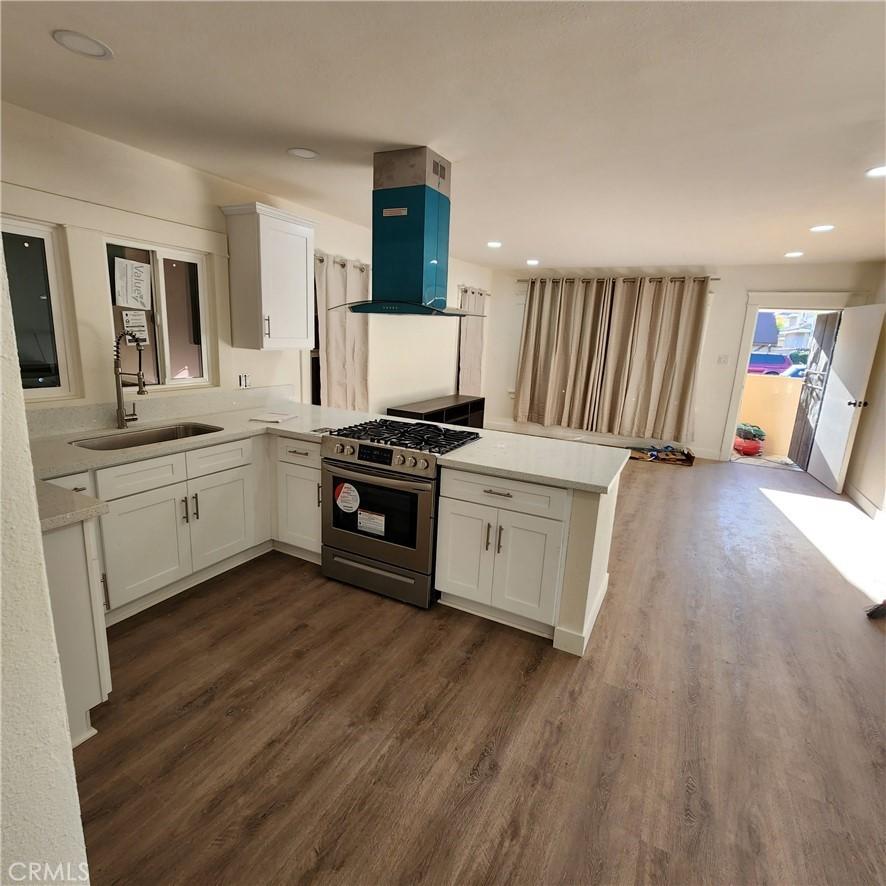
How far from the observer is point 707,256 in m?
5.33

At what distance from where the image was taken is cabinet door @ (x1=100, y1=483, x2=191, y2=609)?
92.0 inches

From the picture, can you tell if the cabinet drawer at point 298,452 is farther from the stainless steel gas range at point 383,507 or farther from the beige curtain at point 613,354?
the beige curtain at point 613,354

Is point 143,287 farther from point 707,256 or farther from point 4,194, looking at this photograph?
point 707,256

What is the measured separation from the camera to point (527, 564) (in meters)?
2.42

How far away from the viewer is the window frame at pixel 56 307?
2498mm

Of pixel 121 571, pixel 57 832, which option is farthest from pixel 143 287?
pixel 57 832

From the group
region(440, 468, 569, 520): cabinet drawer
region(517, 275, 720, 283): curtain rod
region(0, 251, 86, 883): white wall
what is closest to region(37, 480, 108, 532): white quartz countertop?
region(0, 251, 86, 883): white wall

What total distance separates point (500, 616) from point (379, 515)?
86 cm

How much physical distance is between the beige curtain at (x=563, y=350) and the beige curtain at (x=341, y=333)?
320cm

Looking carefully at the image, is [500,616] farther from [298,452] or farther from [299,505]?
[298,452]

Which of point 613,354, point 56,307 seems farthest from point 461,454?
point 613,354

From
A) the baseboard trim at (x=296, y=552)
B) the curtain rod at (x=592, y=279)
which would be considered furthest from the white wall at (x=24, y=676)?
the curtain rod at (x=592, y=279)

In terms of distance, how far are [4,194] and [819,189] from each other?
4429mm

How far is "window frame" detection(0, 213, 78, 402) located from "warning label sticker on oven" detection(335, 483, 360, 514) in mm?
1551
